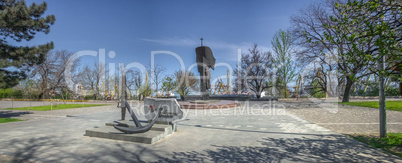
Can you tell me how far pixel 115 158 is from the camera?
4.51 meters

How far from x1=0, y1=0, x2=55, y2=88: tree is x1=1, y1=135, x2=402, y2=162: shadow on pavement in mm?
7629

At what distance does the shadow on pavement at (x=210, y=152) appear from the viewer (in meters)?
4.39

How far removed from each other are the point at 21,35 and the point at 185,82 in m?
22.9

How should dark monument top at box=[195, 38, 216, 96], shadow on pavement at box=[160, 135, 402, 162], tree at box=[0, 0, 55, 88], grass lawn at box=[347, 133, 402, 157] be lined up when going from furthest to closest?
dark monument top at box=[195, 38, 216, 96] → tree at box=[0, 0, 55, 88] → grass lawn at box=[347, 133, 402, 157] → shadow on pavement at box=[160, 135, 402, 162]

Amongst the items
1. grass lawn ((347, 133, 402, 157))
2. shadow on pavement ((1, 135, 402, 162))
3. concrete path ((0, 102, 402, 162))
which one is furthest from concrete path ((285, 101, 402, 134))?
shadow on pavement ((1, 135, 402, 162))

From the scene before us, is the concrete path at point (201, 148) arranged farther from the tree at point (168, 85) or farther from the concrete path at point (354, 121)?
the tree at point (168, 85)

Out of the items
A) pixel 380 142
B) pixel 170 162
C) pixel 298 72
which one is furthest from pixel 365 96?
pixel 170 162

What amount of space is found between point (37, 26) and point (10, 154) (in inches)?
361

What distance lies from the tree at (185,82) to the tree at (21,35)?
20.7 metres

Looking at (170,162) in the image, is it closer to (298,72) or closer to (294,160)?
(294,160)

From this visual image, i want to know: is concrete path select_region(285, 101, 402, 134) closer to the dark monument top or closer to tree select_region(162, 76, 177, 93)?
the dark monument top

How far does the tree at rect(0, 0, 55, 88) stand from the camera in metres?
10.6

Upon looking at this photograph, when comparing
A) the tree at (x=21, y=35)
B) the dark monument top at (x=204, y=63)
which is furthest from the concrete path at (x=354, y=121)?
the tree at (x=21, y=35)

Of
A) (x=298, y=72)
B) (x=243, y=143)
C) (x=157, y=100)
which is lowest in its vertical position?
(x=243, y=143)
